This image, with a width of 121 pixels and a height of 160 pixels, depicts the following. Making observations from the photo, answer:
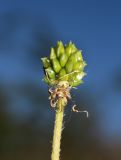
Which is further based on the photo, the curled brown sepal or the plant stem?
the curled brown sepal

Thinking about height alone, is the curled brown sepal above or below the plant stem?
above

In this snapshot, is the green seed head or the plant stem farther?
the green seed head

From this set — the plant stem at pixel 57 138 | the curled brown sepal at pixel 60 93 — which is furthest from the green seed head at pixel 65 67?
the plant stem at pixel 57 138

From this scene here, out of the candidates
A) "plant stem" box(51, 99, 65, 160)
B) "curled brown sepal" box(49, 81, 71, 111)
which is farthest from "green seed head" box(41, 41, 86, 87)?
"plant stem" box(51, 99, 65, 160)

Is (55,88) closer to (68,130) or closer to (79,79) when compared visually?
(79,79)

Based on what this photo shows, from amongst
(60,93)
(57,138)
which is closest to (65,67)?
(60,93)

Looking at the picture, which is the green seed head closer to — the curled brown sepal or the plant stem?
the curled brown sepal
